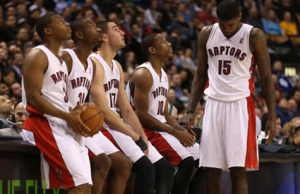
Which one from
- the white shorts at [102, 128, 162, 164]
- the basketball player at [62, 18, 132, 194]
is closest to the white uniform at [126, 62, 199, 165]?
the white shorts at [102, 128, 162, 164]

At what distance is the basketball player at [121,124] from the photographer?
5754 millimetres

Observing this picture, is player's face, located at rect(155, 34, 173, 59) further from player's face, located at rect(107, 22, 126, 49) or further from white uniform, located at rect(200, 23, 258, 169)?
white uniform, located at rect(200, 23, 258, 169)

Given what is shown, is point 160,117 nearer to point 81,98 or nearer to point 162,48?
point 162,48

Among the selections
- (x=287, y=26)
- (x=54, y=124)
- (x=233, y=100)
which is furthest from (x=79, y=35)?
(x=287, y=26)

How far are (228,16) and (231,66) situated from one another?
1.55ft

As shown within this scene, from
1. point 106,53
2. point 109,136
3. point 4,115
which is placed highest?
point 106,53

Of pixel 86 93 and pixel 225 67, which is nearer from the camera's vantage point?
pixel 86 93

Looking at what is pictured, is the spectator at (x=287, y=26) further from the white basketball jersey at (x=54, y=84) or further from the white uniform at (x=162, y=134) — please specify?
the white basketball jersey at (x=54, y=84)

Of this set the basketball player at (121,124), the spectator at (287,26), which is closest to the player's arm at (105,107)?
the basketball player at (121,124)

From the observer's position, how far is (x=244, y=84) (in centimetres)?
568

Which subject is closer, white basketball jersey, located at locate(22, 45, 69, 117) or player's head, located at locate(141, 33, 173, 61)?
white basketball jersey, located at locate(22, 45, 69, 117)

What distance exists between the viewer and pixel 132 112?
6.07 meters

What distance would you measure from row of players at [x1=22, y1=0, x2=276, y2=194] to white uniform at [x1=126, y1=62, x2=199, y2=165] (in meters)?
0.01

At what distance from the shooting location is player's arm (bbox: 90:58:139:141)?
18.7 feet
